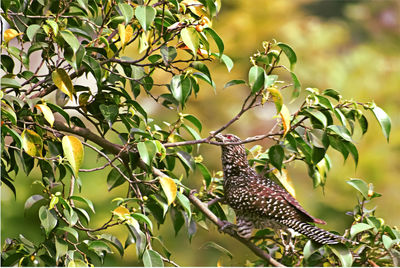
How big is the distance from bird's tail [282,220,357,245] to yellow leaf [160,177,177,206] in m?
0.41

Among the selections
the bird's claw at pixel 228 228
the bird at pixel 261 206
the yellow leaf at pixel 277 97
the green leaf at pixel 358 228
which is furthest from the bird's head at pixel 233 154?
the yellow leaf at pixel 277 97

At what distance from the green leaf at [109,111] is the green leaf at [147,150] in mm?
141

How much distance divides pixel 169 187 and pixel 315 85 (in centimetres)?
281

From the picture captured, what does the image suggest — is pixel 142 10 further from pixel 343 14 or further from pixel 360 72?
pixel 343 14

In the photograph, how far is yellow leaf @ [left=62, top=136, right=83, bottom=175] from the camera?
1091 millimetres

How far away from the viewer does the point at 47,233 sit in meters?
1.10

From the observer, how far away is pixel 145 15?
3.56 ft

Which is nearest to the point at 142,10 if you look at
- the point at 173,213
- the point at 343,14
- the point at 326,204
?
the point at 173,213

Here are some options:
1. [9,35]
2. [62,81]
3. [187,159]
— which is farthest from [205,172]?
[9,35]

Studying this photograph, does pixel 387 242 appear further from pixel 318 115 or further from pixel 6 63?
pixel 6 63

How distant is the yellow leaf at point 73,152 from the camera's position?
109 cm

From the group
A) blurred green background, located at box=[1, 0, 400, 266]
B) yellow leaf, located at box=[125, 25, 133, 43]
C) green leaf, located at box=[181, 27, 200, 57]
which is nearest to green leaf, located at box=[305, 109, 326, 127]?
green leaf, located at box=[181, 27, 200, 57]

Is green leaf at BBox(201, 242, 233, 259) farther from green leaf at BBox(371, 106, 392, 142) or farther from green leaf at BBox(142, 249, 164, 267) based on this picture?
green leaf at BBox(371, 106, 392, 142)

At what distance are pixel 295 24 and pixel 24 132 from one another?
3220 millimetres
